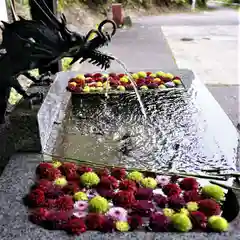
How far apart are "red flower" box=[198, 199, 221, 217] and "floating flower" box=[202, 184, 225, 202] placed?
83 mm

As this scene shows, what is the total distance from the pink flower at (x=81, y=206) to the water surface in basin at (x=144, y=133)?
0.47m

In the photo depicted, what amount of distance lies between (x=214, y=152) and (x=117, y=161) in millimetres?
613

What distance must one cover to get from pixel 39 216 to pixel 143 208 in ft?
1.51

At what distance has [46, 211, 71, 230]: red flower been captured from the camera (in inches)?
61.8

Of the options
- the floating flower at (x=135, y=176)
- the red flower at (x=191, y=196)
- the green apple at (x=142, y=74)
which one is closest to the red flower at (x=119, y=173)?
the floating flower at (x=135, y=176)

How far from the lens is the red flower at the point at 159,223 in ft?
5.12

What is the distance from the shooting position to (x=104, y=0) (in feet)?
41.6

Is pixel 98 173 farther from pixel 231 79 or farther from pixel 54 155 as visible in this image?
pixel 231 79

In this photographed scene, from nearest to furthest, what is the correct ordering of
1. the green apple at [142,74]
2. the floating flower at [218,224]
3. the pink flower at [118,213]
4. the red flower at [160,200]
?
the floating flower at [218,224], the pink flower at [118,213], the red flower at [160,200], the green apple at [142,74]

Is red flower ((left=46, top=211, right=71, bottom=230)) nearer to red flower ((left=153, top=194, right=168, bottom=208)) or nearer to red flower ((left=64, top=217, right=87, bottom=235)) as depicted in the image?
red flower ((left=64, top=217, right=87, bottom=235))

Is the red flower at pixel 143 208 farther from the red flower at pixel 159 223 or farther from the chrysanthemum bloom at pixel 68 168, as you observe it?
the chrysanthemum bloom at pixel 68 168

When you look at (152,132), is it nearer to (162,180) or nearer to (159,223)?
(162,180)

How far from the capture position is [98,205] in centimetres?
170

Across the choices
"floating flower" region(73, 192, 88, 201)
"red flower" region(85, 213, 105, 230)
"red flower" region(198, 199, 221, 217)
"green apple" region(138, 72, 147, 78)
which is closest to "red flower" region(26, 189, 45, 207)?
"floating flower" region(73, 192, 88, 201)
